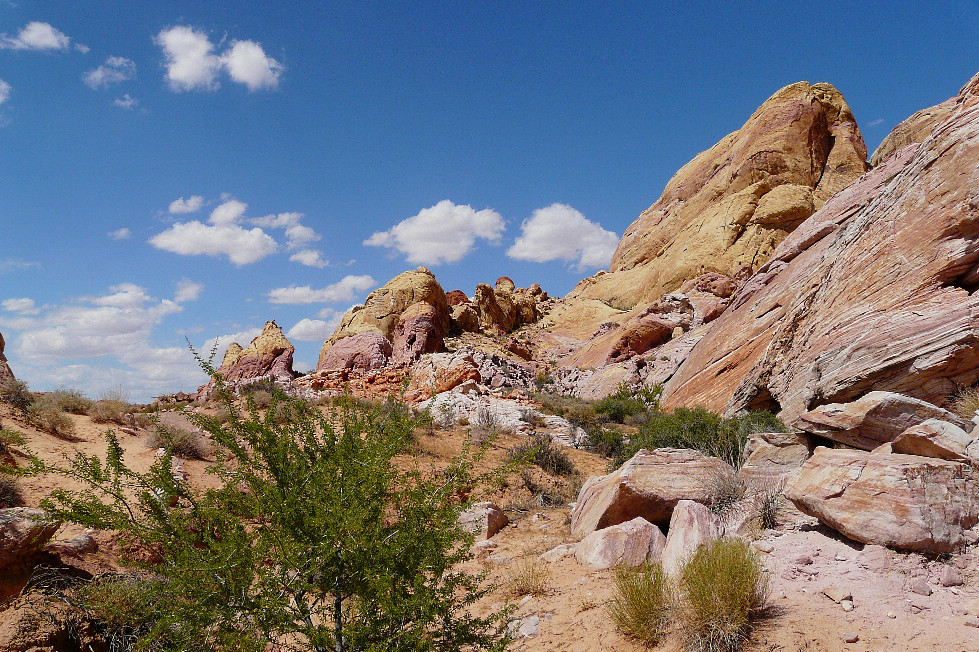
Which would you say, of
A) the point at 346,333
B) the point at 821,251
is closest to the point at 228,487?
the point at 821,251

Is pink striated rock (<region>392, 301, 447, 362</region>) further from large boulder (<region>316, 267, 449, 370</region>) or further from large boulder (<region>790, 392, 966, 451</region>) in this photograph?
large boulder (<region>790, 392, 966, 451</region>)

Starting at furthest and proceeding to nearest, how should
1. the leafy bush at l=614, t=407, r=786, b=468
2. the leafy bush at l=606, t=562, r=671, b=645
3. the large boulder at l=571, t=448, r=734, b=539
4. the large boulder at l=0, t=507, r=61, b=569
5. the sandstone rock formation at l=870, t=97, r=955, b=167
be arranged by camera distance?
the sandstone rock formation at l=870, t=97, r=955, b=167 < the leafy bush at l=614, t=407, r=786, b=468 < the large boulder at l=571, t=448, r=734, b=539 < the large boulder at l=0, t=507, r=61, b=569 < the leafy bush at l=606, t=562, r=671, b=645

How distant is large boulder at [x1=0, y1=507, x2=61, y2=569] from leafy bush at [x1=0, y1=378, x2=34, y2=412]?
23.6 feet

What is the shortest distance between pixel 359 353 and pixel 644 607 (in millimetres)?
24954

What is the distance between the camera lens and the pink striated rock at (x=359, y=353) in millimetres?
27031

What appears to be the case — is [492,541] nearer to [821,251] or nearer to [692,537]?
[692,537]

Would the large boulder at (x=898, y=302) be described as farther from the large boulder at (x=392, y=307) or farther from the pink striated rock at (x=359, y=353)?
the large boulder at (x=392, y=307)

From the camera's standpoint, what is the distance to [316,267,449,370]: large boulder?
1162 inches

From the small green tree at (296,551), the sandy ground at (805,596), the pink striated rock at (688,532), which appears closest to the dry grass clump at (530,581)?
the sandy ground at (805,596)

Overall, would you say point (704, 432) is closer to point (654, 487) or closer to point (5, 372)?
point (654, 487)

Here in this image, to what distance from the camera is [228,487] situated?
148 inches

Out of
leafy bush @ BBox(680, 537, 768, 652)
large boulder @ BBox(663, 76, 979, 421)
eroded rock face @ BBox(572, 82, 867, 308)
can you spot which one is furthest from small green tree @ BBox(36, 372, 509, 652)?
eroded rock face @ BBox(572, 82, 867, 308)

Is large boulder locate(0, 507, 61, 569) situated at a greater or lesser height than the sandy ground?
greater

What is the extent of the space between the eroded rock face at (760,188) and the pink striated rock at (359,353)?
82.3 ft
